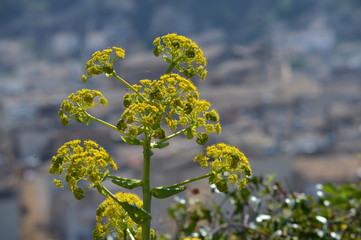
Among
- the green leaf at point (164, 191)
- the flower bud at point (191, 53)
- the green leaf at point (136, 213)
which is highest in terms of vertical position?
the flower bud at point (191, 53)

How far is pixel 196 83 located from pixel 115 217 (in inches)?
18.4

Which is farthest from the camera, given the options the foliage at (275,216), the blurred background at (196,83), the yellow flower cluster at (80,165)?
the blurred background at (196,83)

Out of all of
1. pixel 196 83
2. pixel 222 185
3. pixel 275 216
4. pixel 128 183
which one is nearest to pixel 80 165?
pixel 128 183

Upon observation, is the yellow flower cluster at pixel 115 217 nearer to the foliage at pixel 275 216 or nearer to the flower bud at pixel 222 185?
the flower bud at pixel 222 185

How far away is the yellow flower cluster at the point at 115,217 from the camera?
0.79m

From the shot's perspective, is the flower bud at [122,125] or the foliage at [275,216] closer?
the flower bud at [122,125]

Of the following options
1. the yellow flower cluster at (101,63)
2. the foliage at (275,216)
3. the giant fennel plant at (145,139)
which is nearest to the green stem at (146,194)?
the giant fennel plant at (145,139)

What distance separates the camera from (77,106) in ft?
2.63

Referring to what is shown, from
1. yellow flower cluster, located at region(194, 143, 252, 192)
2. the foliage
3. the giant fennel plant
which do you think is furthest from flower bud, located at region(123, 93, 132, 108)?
the foliage

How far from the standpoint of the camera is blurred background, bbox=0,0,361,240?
12.7 m

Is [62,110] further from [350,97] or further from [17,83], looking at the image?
[17,83]

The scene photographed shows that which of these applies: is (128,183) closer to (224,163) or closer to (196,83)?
(224,163)

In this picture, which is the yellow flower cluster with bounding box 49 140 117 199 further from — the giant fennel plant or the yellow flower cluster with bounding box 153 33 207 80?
the yellow flower cluster with bounding box 153 33 207 80

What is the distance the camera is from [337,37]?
140 feet
